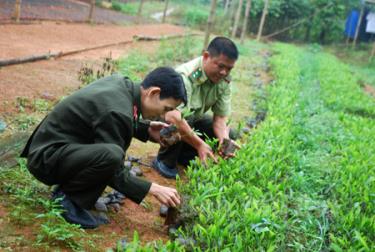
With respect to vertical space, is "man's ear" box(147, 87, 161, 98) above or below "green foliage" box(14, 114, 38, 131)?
above

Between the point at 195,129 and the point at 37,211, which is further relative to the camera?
the point at 195,129

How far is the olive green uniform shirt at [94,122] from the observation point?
9.84ft

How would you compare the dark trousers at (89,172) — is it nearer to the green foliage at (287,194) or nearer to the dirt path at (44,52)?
the green foliage at (287,194)

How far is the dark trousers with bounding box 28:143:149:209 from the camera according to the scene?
2.99 meters

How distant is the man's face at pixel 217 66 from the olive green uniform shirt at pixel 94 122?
1308 millimetres

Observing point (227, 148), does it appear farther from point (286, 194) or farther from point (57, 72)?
point (57, 72)

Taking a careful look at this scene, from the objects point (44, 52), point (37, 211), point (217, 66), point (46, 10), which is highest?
point (46, 10)

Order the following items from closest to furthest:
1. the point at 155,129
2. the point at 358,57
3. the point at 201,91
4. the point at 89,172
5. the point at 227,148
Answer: the point at 89,172 → the point at 155,129 → the point at 227,148 → the point at 201,91 → the point at 358,57

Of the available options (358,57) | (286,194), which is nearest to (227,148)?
(286,194)

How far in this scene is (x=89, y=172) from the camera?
3.05 metres

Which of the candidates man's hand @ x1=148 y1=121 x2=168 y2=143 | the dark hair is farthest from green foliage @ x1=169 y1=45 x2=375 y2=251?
the dark hair

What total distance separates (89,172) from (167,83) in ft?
2.59

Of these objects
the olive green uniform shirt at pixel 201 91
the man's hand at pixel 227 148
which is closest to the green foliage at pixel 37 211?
the olive green uniform shirt at pixel 201 91

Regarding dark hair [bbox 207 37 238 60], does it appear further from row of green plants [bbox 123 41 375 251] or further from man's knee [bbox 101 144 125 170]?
man's knee [bbox 101 144 125 170]
